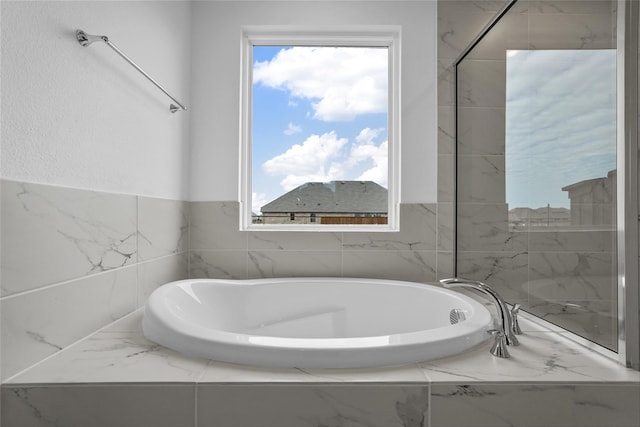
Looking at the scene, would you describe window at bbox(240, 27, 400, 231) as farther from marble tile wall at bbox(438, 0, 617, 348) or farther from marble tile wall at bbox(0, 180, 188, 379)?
marble tile wall at bbox(0, 180, 188, 379)

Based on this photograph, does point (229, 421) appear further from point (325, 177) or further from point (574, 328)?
point (325, 177)

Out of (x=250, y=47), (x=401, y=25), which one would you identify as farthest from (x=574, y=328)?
(x=250, y=47)

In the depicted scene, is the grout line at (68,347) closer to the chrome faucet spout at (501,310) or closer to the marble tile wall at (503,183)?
the chrome faucet spout at (501,310)

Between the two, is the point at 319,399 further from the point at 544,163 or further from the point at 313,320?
the point at 544,163

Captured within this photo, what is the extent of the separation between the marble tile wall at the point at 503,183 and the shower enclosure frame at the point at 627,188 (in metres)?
0.06

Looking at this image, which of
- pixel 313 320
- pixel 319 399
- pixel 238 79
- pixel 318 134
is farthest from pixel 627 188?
pixel 238 79

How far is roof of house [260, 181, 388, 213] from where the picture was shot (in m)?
2.29

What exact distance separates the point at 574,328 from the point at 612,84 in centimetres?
78

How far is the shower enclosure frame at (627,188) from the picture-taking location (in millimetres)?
1010

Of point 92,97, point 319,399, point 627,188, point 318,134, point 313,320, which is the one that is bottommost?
point 313,320

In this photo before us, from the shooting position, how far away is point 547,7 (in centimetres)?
143

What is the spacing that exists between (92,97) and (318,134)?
129cm

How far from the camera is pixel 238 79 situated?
217cm

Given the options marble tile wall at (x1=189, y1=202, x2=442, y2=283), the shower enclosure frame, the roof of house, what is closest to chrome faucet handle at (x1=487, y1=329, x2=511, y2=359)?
the shower enclosure frame
